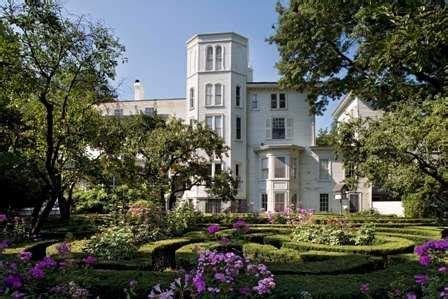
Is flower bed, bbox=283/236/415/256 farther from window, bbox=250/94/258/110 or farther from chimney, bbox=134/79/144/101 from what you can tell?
chimney, bbox=134/79/144/101

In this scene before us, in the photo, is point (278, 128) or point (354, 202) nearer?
point (354, 202)

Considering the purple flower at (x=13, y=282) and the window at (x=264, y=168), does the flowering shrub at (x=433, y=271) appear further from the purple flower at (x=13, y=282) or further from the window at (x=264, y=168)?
the window at (x=264, y=168)

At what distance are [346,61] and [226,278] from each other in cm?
2113

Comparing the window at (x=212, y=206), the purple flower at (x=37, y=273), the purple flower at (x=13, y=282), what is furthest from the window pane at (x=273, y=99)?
the purple flower at (x=13, y=282)

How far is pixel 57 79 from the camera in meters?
14.9

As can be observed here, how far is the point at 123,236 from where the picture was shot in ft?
35.3

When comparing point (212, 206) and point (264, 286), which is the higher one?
point (212, 206)

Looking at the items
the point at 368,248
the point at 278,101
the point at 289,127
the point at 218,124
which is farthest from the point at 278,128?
the point at 368,248

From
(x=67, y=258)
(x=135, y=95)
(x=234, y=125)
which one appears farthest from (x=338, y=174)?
(x=67, y=258)

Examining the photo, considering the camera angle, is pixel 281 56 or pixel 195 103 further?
pixel 195 103

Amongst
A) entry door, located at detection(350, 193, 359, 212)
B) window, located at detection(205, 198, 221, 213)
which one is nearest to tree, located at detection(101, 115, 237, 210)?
window, located at detection(205, 198, 221, 213)

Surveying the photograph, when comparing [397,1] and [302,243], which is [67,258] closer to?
[302,243]

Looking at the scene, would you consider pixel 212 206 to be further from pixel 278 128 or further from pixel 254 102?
pixel 254 102

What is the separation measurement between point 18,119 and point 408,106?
14.9 m
